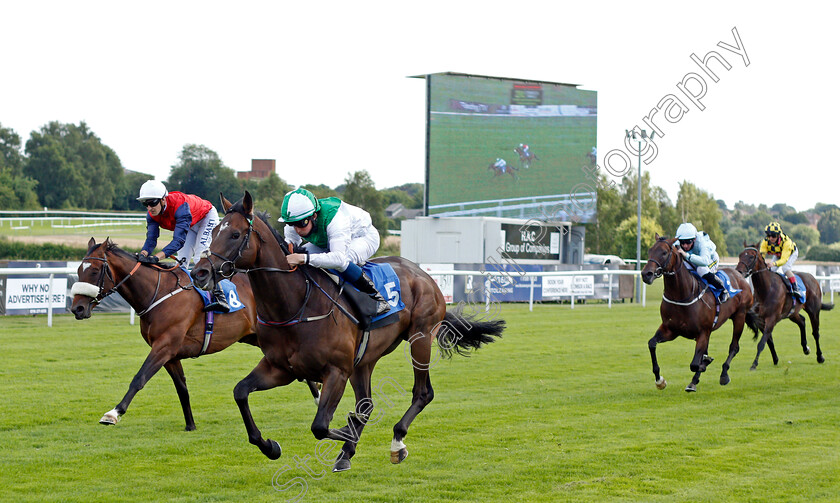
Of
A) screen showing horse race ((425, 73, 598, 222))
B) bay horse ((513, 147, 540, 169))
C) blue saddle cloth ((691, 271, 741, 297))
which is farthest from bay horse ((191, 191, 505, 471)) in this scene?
bay horse ((513, 147, 540, 169))

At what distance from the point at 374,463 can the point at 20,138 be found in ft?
162

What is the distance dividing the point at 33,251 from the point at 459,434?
2132cm

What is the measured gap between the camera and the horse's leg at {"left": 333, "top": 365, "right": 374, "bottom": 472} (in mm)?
4953

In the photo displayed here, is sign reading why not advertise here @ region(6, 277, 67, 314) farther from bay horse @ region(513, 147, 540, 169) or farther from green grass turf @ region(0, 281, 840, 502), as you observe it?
bay horse @ region(513, 147, 540, 169)

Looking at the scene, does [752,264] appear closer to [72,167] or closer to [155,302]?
[155,302]

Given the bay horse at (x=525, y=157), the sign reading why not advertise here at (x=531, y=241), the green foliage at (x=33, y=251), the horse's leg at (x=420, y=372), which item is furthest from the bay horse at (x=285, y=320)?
the green foliage at (x=33, y=251)

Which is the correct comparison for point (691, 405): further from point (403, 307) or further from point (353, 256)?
point (353, 256)

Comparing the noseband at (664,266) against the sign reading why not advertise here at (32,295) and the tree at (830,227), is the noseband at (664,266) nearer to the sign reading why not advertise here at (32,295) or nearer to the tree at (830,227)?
the sign reading why not advertise here at (32,295)

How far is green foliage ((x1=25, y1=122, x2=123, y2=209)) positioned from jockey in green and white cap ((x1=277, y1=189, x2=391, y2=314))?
40348mm

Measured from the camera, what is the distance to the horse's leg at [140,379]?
207 inches

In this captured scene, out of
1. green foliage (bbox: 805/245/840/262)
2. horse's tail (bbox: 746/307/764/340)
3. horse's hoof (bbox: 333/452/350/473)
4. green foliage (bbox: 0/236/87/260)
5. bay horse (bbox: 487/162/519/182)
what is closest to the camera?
horse's hoof (bbox: 333/452/350/473)

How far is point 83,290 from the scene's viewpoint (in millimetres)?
5789

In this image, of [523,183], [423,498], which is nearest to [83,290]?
[423,498]

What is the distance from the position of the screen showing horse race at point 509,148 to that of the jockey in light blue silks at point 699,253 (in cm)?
1558
